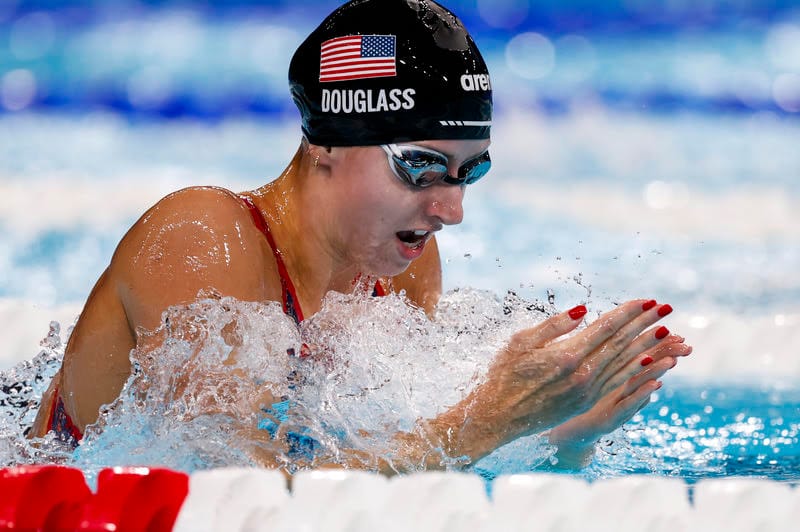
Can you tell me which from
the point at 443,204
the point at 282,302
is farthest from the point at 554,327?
the point at 282,302

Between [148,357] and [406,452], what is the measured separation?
528 mm

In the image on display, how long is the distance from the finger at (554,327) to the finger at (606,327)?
0.02m

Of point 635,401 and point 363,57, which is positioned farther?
point 363,57

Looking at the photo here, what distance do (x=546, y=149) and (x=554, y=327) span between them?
17.0 ft

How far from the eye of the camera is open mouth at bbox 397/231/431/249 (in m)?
2.30

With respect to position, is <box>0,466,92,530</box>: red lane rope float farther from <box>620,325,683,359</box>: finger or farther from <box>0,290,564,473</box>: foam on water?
<box>620,325,683,359</box>: finger

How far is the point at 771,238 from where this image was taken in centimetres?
578

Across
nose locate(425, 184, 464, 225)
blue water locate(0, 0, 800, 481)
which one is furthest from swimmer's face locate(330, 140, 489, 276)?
blue water locate(0, 0, 800, 481)

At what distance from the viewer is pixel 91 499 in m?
1.71

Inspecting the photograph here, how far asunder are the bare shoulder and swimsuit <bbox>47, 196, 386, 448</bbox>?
0.12 metres

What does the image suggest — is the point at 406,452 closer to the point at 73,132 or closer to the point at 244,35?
the point at 73,132

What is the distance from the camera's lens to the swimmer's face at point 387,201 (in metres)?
2.22

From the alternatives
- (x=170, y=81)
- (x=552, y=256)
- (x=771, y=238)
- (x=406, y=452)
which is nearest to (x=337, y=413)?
(x=406, y=452)

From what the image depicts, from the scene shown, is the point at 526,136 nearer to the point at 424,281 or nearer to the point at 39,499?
the point at 424,281
